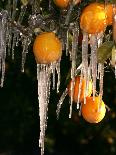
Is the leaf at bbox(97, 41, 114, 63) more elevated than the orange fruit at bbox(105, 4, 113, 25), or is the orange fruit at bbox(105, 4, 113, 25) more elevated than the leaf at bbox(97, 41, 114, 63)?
the orange fruit at bbox(105, 4, 113, 25)

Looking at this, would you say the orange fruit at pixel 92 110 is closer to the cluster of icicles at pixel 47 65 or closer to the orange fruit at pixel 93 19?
the cluster of icicles at pixel 47 65

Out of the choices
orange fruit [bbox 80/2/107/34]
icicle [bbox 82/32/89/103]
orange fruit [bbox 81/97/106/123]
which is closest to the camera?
orange fruit [bbox 80/2/107/34]

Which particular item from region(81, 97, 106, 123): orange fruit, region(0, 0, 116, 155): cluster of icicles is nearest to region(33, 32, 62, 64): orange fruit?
region(0, 0, 116, 155): cluster of icicles

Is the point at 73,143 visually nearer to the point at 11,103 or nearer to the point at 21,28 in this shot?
the point at 11,103

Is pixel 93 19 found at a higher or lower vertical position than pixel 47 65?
higher

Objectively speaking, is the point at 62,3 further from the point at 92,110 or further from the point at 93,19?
the point at 92,110

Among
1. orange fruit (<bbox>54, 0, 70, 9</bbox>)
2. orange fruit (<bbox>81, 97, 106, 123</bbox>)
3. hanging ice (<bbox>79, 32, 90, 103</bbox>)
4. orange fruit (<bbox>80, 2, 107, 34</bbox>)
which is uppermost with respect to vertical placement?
orange fruit (<bbox>54, 0, 70, 9</bbox>)

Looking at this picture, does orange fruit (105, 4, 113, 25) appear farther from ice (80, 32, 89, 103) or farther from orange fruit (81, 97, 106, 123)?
orange fruit (81, 97, 106, 123)

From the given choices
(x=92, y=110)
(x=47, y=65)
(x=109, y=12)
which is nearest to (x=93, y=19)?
(x=109, y=12)
